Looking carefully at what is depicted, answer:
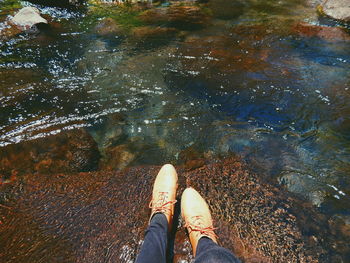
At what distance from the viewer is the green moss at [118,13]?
8.55 metres

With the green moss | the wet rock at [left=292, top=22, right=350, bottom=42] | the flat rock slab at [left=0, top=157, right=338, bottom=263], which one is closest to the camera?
the flat rock slab at [left=0, top=157, right=338, bottom=263]

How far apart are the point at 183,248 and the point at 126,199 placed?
1.01m

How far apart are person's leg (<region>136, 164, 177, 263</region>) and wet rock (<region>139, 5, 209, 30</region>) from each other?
624 cm

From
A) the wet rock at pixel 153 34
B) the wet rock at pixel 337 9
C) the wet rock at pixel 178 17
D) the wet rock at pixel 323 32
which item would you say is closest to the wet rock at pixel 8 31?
the wet rock at pixel 153 34

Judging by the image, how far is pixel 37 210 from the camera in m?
3.08

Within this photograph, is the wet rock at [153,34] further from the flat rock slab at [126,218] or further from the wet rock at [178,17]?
the flat rock slab at [126,218]

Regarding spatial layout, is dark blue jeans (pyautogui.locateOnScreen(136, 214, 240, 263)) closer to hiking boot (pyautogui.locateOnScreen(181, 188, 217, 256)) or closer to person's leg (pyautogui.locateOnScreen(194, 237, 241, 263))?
person's leg (pyautogui.locateOnScreen(194, 237, 241, 263))

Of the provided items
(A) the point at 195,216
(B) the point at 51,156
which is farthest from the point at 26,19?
(A) the point at 195,216

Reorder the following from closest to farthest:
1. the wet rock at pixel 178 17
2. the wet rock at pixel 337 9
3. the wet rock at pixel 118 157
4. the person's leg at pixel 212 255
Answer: the person's leg at pixel 212 255, the wet rock at pixel 118 157, the wet rock at pixel 337 9, the wet rock at pixel 178 17

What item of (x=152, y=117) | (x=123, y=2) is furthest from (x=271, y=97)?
(x=123, y=2)

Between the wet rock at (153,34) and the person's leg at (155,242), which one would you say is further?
the wet rock at (153,34)

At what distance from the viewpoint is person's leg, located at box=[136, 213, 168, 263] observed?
92.6 inches

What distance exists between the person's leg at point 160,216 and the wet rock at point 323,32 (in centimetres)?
656

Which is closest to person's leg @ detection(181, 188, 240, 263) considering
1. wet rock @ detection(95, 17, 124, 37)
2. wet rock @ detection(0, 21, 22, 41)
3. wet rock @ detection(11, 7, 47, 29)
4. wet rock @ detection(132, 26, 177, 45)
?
wet rock @ detection(132, 26, 177, 45)
